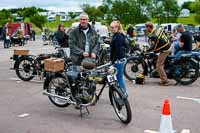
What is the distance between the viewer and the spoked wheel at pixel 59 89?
8.09 m

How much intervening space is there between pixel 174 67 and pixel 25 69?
4.46m

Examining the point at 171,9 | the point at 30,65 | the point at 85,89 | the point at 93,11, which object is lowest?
the point at 85,89

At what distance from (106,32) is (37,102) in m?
19.0

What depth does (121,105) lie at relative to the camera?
7.21 meters

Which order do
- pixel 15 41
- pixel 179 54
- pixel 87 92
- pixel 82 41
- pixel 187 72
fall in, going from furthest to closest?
pixel 15 41 → pixel 179 54 → pixel 187 72 → pixel 82 41 → pixel 87 92

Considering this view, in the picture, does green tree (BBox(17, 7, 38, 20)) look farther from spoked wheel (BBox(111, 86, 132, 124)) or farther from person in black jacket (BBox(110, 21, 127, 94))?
spoked wheel (BBox(111, 86, 132, 124))

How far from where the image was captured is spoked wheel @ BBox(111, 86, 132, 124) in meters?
6.98

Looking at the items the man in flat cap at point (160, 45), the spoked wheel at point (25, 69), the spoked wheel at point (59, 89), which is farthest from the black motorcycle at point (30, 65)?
the spoked wheel at point (59, 89)

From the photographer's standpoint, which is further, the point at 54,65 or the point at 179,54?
the point at 179,54

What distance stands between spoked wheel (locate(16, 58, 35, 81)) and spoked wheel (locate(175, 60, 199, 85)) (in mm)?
4328

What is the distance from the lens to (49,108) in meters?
8.50

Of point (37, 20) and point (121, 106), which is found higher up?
point (37, 20)

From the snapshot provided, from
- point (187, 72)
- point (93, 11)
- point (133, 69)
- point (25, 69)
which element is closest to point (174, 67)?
point (187, 72)

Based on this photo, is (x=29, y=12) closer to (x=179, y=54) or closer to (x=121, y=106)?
(x=179, y=54)
